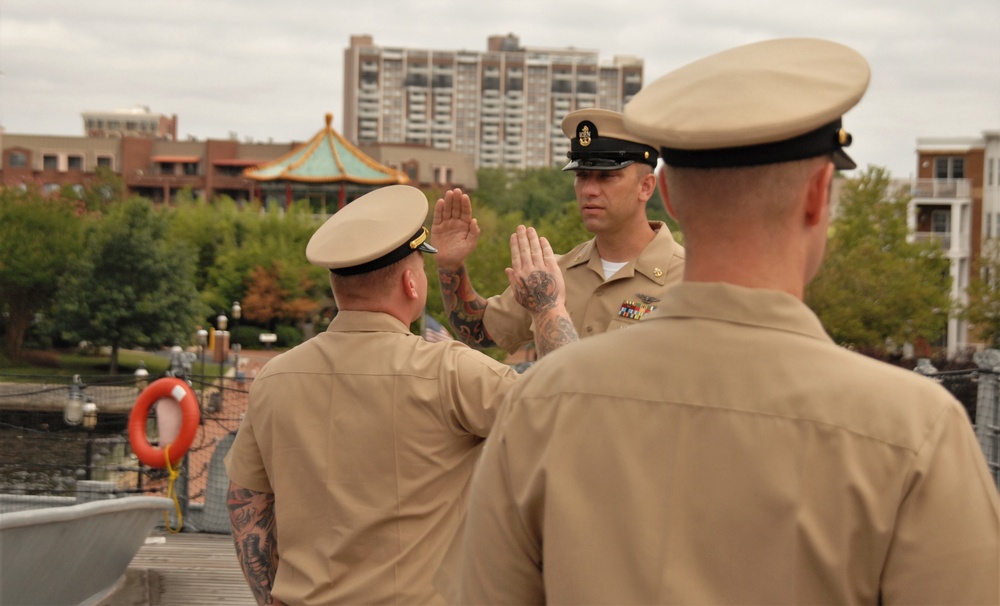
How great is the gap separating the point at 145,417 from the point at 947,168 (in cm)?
6164

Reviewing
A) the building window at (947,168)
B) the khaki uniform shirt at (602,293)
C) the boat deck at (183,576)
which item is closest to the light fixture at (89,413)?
the boat deck at (183,576)

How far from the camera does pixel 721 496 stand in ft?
5.70

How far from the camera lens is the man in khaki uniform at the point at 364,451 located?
350 centimetres

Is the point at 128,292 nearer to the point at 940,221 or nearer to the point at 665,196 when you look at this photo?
the point at 940,221

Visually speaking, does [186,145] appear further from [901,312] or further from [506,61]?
[506,61]

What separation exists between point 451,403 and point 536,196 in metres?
116

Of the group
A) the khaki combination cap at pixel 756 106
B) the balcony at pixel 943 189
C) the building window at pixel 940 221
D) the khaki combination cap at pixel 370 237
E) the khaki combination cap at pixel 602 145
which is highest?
the balcony at pixel 943 189

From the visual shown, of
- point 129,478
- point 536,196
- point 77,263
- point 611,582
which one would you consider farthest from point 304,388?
point 536,196

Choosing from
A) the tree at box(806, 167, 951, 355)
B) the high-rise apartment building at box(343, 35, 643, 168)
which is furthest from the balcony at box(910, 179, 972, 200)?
the high-rise apartment building at box(343, 35, 643, 168)

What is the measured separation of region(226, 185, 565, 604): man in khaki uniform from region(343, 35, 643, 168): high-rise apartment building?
183947mm

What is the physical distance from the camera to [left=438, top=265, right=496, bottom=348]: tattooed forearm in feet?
14.3

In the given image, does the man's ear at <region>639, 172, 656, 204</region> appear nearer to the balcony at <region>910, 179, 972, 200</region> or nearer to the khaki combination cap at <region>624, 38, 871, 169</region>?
the khaki combination cap at <region>624, 38, 871, 169</region>

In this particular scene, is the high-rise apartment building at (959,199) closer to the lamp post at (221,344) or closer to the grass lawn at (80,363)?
the lamp post at (221,344)

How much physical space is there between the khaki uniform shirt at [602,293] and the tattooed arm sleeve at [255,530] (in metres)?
1.09
